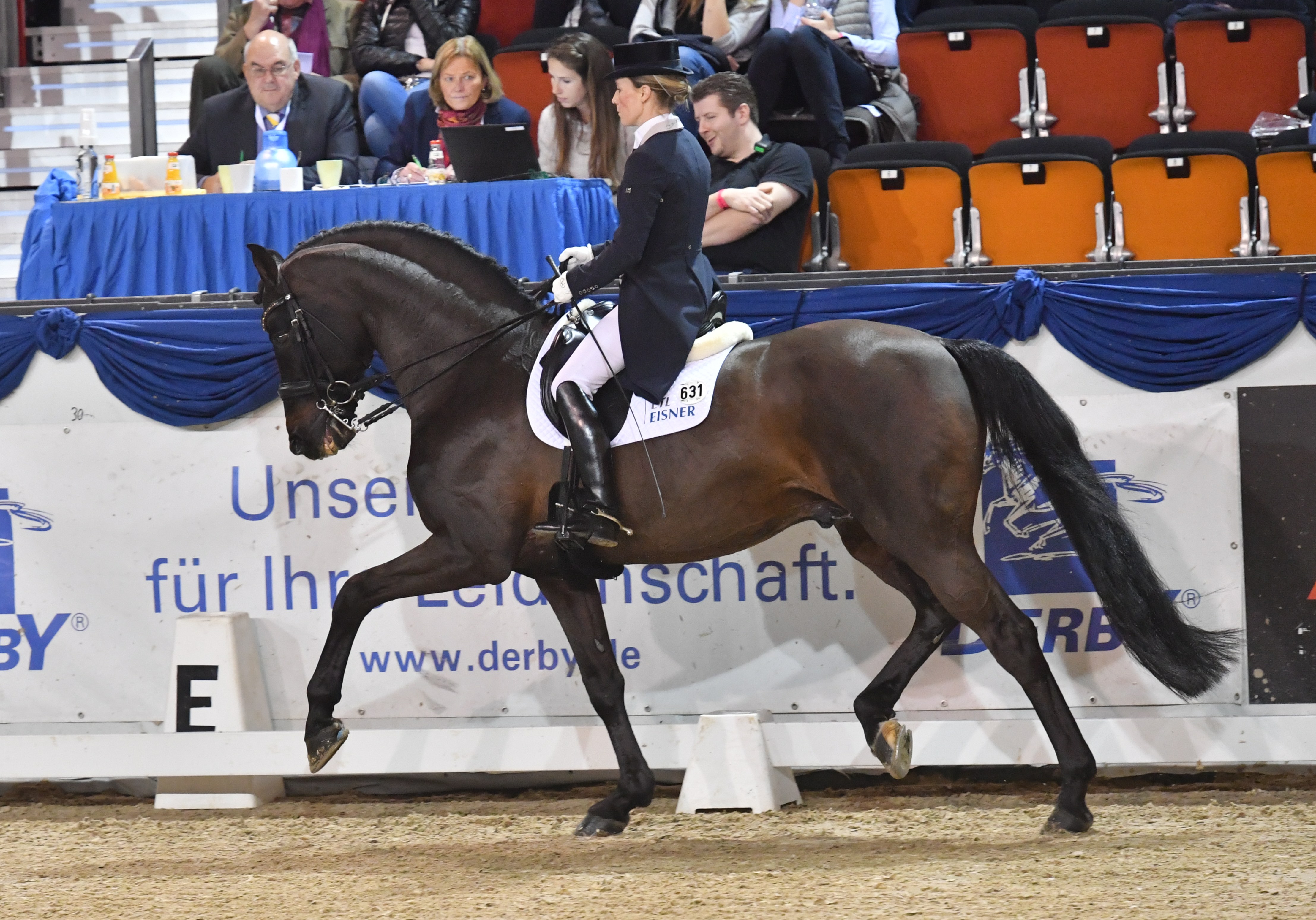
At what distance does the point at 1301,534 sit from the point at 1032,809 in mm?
1480

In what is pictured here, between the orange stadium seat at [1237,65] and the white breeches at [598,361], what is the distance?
5.53 metres

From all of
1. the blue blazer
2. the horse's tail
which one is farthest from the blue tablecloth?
the horse's tail

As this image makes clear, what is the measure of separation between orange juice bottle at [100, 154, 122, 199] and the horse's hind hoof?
4.65m

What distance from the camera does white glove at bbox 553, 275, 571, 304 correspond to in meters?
4.72

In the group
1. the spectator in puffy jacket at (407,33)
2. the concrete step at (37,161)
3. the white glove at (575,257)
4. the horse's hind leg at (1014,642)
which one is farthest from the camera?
the concrete step at (37,161)

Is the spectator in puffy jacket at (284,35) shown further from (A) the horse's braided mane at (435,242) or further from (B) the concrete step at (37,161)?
(A) the horse's braided mane at (435,242)

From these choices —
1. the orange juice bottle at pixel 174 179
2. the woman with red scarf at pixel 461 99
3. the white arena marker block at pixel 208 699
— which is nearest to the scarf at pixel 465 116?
the woman with red scarf at pixel 461 99

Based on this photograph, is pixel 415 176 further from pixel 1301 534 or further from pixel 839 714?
pixel 1301 534

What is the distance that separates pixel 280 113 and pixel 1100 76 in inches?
195

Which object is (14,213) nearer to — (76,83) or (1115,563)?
(76,83)

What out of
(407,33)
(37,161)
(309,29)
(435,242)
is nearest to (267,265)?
(435,242)

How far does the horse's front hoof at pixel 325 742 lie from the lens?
4914mm

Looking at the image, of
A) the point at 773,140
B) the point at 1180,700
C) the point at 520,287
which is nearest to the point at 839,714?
the point at 1180,700

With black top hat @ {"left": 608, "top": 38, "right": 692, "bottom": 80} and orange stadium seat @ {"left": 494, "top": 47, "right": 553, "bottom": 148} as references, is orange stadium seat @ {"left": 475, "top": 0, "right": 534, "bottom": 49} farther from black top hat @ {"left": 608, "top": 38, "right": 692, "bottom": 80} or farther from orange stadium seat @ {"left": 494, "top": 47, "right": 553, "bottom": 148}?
black top hat @ {"left": 608, "top": 38, "right": 692, "bottom": 80}
